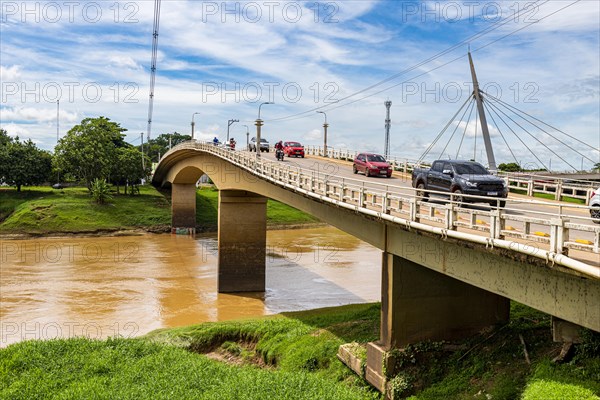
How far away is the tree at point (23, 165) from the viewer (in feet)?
229

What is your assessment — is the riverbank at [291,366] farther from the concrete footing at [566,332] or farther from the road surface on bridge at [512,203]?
the road surface on bridge at [512,203]

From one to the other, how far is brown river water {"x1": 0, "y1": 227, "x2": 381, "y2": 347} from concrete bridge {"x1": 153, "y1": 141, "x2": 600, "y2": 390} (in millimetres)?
7503

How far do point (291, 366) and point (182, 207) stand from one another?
166 feet

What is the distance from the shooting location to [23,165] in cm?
7044

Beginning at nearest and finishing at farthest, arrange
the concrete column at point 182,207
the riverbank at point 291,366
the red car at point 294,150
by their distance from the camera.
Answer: the riverbank at point 291,366, the red car at point 294,150, the concrete column at point 182,207

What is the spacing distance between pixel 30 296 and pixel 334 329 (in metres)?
20.7

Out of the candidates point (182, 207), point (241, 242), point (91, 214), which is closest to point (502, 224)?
point (241, 242)

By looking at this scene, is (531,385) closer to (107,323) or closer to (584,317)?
(584,317)

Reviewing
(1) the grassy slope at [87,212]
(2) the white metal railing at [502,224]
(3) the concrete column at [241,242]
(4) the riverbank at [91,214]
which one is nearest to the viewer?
(2) the white metal railing at [502,224]

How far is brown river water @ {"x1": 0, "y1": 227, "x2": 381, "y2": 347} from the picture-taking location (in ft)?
90.5

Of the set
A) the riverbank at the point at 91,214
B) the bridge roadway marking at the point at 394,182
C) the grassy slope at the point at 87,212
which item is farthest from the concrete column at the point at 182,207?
the bridge roadway marking at the point at 394,182

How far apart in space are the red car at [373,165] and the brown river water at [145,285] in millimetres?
7282

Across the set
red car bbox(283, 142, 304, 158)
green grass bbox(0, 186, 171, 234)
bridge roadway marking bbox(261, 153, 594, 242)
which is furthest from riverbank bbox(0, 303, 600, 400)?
green grass bbox(0, 186, 171, 234)

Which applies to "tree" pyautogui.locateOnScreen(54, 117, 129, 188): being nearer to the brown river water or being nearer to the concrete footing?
the brown river water
